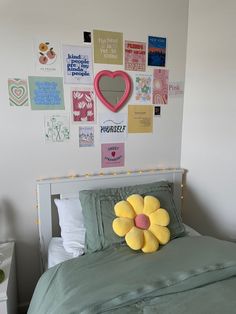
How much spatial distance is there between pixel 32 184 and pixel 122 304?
3.39 feet

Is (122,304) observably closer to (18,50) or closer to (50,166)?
(50,166)

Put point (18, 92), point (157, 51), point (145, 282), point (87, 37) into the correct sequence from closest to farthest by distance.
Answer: point (145, 282)
point (18, 92)
point (87, 37)
point (157, 51)

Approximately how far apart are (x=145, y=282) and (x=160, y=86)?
143 centimetres

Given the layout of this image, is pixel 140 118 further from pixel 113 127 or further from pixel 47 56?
pixel 47 56

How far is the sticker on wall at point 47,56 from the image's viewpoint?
1.75m

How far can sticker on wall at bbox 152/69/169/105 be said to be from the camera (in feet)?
6.82

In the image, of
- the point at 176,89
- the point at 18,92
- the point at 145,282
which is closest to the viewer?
the point at 145,282

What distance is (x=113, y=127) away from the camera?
2006 millimetres

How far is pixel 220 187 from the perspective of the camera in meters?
1.98

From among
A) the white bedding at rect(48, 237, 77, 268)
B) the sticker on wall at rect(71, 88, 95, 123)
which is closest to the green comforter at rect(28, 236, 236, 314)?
the white bedding at rect(48, 237, 77, 268)

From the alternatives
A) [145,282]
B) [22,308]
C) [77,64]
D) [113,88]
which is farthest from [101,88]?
[22,308]

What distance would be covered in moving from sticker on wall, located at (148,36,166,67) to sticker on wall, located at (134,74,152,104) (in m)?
0.12

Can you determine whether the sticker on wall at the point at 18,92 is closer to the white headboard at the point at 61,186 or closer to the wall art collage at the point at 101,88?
the wall art collage at the point at 101,88

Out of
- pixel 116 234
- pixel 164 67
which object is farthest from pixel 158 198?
pixel 164 67
